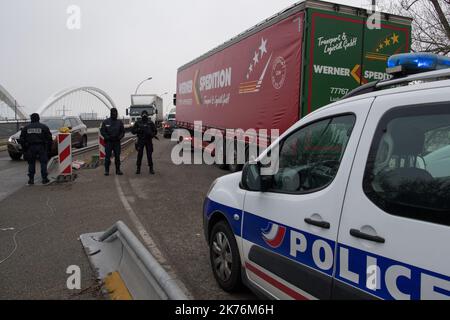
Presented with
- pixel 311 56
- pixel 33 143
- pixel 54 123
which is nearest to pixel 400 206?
pixel 311 56

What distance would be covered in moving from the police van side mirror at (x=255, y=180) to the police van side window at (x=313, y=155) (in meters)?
0.06

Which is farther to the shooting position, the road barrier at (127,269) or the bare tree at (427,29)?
the bare tree at (427,29)

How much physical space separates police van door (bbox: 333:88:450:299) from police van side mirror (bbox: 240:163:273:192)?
2.99 ft

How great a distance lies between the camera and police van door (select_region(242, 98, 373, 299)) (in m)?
2.42

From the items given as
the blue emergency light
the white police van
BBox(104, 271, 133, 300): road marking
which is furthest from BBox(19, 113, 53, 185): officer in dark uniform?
the blue emergency light

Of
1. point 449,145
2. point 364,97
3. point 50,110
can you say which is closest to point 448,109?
point 449,145

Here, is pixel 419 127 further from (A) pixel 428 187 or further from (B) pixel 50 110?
(B) pixel 50 110

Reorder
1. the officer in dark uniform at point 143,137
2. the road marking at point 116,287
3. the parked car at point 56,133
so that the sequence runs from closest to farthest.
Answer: the road marking at point 116,287 → the officer in dark uniform at point 143,137 → the parked car at point 56,133

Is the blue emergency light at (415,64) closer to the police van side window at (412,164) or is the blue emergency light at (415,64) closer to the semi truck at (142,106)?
the police van side window at (412,164)

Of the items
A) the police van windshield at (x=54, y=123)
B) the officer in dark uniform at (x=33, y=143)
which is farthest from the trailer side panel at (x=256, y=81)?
the police van windshield at (x=54, y=123)

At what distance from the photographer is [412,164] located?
2172 mm

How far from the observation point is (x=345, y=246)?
2.25m

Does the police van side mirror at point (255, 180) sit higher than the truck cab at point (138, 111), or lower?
lower

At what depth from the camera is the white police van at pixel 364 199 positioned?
1917 millimetres
